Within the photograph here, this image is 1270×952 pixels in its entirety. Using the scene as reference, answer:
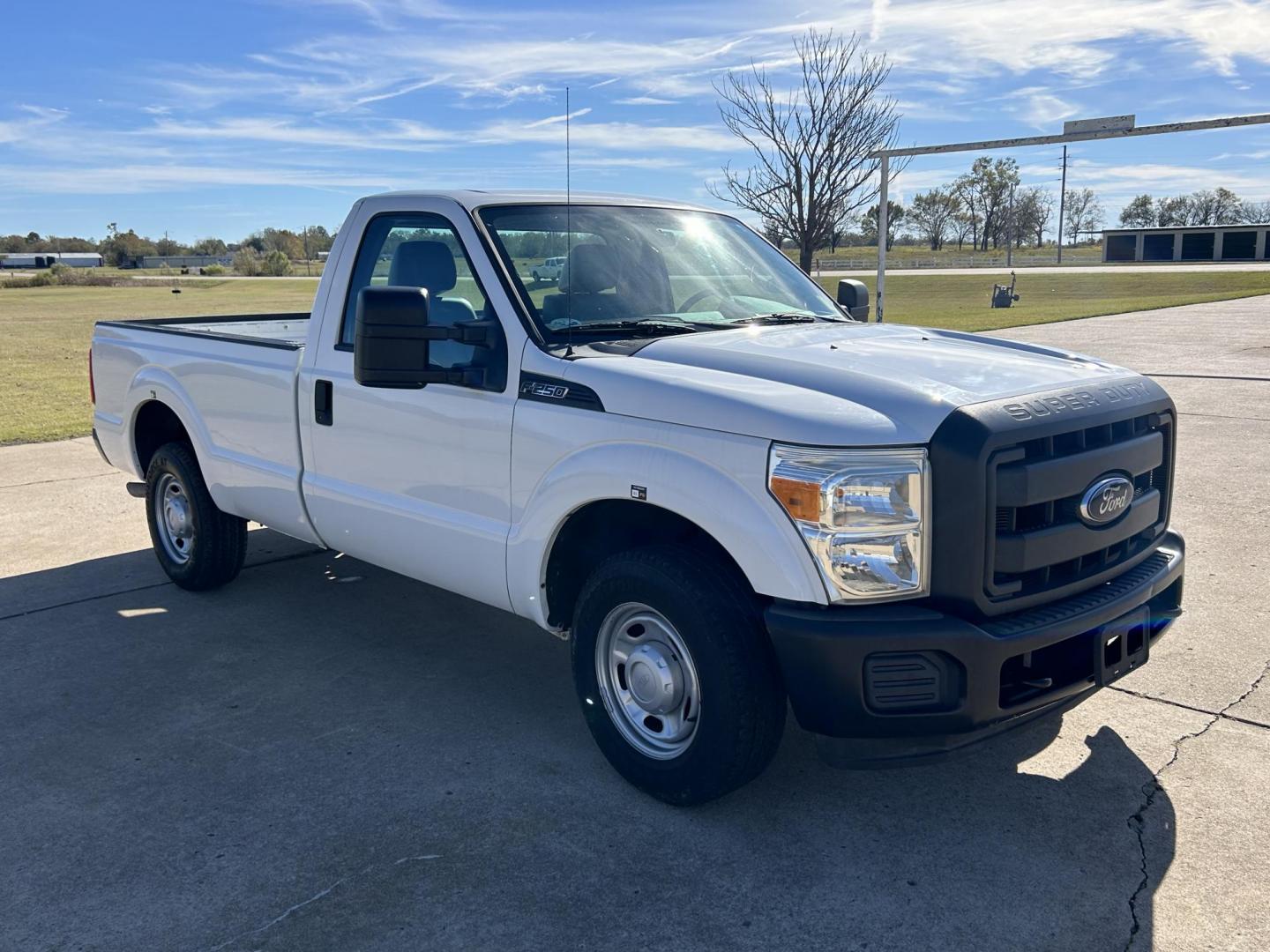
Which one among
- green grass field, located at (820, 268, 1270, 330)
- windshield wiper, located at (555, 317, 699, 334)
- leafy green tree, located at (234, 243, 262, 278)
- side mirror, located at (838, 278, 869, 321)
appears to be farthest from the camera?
leafy green tree, located at (234, 243, 262, 278)

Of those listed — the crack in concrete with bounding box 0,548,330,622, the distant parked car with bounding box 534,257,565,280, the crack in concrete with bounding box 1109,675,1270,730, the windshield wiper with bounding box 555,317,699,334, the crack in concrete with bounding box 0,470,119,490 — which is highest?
the distant parked car with bounding box 534,257,565,280

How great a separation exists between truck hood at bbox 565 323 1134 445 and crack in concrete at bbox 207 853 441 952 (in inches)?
60.3

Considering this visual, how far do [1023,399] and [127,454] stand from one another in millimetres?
5139

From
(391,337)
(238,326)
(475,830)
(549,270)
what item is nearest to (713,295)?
(549,270)

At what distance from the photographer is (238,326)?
7367 mm

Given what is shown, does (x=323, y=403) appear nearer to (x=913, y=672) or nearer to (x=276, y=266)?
(x=913, y=672)

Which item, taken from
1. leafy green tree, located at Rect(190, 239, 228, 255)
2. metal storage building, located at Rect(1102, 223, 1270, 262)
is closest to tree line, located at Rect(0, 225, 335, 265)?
leafy green tree, located at Rect(190, 239, 228, 255)

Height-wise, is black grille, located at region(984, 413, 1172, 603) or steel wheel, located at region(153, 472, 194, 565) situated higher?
black grille, located at region(984, 413, 1172, 603)

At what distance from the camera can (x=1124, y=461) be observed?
3637mm

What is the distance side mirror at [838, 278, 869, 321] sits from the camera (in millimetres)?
5605

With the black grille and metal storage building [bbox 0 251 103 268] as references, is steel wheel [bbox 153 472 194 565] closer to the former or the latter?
the black grille

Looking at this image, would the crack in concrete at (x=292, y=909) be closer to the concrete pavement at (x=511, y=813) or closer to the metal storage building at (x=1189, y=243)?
the concrete pavement at (x=511, y=813)

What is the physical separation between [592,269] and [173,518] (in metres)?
3.20

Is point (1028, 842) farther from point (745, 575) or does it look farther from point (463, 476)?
point (463, 476)
